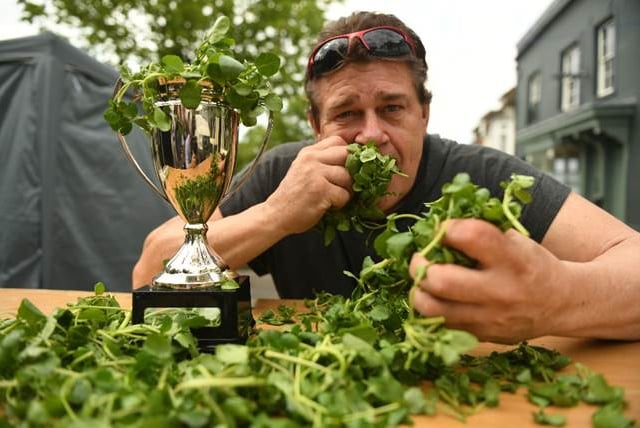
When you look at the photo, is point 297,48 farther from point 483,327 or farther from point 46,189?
point 483,327

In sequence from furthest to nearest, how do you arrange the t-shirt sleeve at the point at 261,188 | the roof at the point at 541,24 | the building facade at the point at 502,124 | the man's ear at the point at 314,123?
1. the building facade at the point at 502,124
2. the roof at the point at 541,24
3. the t-shirt sleeve at the point at 261,188
4. the man's ear at the point at 314,123

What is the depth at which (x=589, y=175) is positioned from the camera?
12.5m

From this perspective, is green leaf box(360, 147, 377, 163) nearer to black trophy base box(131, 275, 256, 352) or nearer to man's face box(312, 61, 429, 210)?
man's face box(312, 61, 429, 210)

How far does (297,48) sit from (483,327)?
9.65 meters

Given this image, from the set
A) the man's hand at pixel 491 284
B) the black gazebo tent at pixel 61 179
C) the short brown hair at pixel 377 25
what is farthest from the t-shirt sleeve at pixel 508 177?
the black gazebo tent at pixel 61 179

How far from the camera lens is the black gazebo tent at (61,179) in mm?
4082

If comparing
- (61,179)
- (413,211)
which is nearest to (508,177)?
(413,211)

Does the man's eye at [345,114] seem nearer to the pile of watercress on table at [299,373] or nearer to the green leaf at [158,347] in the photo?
the pile of watercress on table at [299,373]

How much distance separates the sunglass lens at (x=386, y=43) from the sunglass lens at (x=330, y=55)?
0.26 ft

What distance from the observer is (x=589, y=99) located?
1183 centimetres

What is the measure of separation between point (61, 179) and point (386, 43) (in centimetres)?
331

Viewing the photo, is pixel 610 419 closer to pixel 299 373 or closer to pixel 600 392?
pixel 600 392

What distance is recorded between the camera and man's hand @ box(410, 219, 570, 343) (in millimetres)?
779

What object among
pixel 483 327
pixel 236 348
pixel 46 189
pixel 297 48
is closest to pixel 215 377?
pixel 236 348
